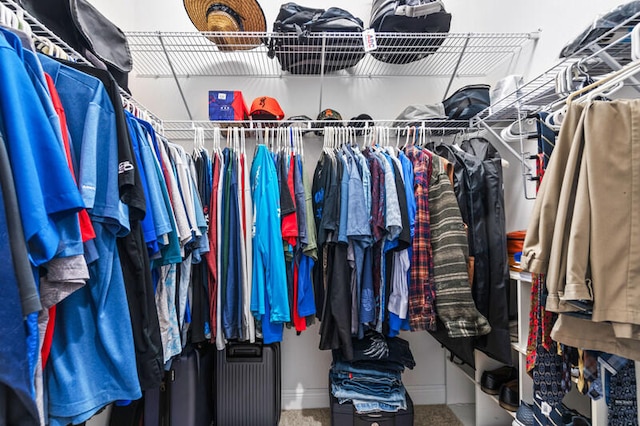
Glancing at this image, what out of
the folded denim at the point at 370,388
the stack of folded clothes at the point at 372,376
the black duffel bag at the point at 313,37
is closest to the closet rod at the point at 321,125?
the black duffel bag at the point at 313,37

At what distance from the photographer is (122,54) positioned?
1260 mm

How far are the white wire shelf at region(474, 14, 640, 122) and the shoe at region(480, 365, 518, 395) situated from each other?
52.2 inches

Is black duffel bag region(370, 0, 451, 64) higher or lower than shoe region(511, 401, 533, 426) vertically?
higher

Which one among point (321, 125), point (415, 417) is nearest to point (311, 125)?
point (321, 125)

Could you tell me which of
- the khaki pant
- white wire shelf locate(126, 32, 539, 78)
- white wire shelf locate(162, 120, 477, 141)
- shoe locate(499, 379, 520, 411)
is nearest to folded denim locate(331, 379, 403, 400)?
shoe locate(499, 379, 520, 411)

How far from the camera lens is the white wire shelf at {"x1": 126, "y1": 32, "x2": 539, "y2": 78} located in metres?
1.63

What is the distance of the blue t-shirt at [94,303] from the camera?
2.29 ft

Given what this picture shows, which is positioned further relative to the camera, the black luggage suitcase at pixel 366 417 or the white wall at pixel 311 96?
the white wall at pixel 311 96

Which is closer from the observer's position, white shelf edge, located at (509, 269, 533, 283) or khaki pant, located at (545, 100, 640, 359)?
khaki pant, located at (545, 100, 640, 359)

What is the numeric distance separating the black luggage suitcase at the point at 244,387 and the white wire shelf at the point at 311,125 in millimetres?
1244

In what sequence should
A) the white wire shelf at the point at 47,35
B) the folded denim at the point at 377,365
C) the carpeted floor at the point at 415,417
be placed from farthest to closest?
1. the carpeted floor at the point at 415,417
2. the folded denim at the point at 377,365
3. the white wire shelf at the point at 47,35

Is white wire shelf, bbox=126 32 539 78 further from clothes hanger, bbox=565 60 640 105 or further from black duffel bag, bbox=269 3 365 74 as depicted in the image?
clothes hanger, bbox=565 60 640 105

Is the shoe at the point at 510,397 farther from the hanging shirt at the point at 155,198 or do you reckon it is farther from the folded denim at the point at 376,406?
the hanging shirt at the point at 155,198

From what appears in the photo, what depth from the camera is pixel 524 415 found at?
4.22 ft
